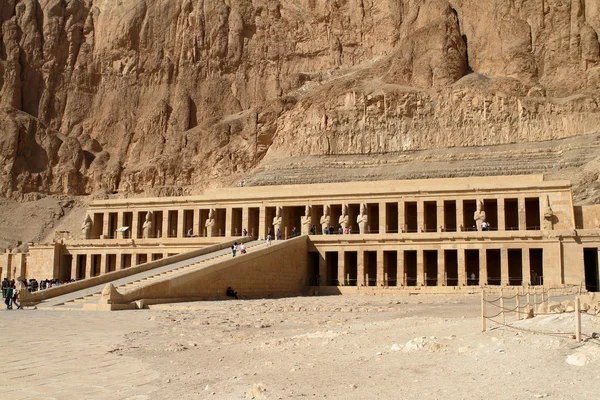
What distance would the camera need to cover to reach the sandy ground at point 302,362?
30.5 feet

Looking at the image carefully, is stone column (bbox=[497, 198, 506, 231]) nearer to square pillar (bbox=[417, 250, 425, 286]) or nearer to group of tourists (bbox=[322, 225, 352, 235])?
square pillar (bbox=[417, 250, 425, 286])

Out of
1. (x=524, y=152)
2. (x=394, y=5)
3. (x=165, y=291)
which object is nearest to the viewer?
(x=165, y=291)

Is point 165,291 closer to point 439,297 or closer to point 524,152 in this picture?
point 439,297

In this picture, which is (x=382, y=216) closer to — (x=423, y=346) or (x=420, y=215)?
(x=420, y=215)

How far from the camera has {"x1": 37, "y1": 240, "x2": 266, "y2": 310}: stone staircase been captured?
26547mm

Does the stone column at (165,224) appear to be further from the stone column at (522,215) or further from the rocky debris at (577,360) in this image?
the rocky debris at (577,360)

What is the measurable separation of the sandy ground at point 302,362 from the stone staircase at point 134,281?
26.8 ft

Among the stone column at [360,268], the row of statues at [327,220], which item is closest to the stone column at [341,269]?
the stone column at [360,268]

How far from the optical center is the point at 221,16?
88.6 metres

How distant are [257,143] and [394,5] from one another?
24.7 m

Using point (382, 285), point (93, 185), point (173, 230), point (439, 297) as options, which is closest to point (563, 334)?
point (439, 297)

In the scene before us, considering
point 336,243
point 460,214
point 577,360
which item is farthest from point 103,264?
point 577,360

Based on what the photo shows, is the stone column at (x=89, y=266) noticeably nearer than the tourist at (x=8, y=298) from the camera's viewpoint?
No

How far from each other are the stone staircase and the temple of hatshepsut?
0.15 m
